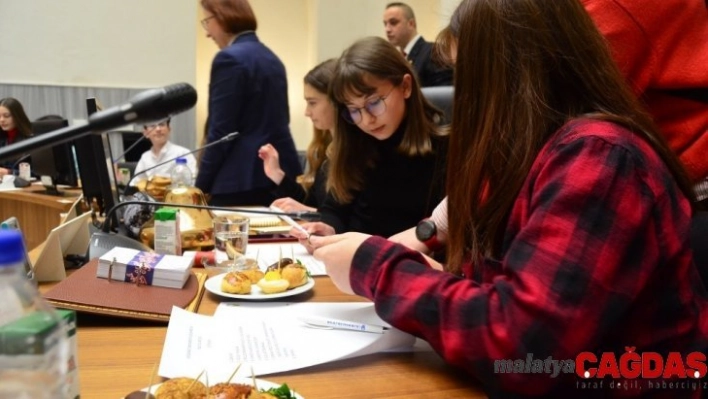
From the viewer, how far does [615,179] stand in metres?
0.63

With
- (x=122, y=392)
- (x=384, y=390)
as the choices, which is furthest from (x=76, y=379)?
(x=384, y=390)

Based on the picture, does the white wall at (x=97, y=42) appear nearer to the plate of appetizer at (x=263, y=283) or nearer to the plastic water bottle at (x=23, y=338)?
the plate of appetizer at (x=263, y=283)

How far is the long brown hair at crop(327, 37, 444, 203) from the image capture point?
1658 mm

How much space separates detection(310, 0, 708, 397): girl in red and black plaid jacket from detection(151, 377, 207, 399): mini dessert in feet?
0.79

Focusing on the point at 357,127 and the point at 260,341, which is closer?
the point at 260,341

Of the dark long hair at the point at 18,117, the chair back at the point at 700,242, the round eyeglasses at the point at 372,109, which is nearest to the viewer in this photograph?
the chair back at the point at 700,242

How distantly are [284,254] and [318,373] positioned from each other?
2.19 ft

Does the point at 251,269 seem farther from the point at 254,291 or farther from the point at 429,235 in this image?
the point at 429,235

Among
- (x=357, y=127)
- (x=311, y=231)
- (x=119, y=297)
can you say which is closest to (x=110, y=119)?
(x=119, y=297)

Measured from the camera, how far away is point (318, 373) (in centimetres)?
76

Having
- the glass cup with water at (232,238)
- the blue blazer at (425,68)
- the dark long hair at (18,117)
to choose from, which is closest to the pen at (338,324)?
the glass cup with water at (232,238)

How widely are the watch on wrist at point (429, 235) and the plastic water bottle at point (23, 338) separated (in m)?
0.86

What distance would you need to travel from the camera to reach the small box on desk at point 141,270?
3.43 ft

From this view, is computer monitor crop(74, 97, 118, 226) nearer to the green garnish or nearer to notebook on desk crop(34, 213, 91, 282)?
notebook on desk crop(34, 213, 91, 282)
